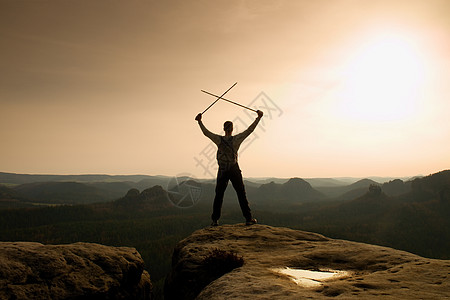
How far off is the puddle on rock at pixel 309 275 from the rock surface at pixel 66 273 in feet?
14.6

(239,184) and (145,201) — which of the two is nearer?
(239,184)

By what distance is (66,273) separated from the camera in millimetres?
6051

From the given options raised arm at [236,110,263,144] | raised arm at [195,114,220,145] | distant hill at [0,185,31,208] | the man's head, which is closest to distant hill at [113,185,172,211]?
distant hill at [0,185,31,208]

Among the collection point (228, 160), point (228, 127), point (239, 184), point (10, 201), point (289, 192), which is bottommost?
point (10, 201)

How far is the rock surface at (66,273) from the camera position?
17.3 ft

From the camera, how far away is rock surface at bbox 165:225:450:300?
4.25 metres

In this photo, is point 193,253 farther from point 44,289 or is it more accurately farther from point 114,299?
point 44,289

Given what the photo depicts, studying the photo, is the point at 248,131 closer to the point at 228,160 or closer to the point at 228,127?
the point at 228,127

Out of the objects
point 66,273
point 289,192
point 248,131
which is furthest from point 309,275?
point 289,192

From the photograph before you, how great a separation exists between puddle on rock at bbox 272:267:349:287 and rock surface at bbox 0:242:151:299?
4.46m

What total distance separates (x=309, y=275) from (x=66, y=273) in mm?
5791

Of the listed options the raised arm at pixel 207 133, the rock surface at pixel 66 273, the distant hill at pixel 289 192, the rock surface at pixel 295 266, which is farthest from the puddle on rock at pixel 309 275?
the distant hill at pixel 289 192

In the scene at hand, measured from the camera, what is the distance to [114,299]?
674 cm

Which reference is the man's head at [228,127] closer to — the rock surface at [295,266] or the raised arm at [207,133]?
the raised arm at [207,133]
